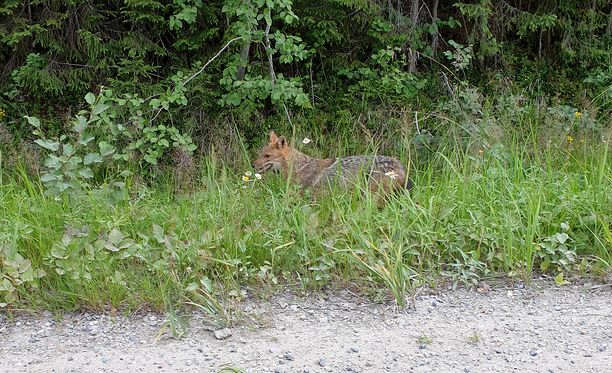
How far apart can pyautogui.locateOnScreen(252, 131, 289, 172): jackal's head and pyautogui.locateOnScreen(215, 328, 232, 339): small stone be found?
312cm

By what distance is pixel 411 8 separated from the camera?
9734 millimetres

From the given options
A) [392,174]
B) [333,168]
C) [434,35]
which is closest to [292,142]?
[333,168]

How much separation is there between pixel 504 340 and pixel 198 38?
5756 mm

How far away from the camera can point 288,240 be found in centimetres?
556

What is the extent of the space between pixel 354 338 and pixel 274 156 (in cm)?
338

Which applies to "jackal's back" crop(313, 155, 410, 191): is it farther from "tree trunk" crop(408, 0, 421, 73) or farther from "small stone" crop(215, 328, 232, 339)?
"tree trunk" crop(408, 0, 421, 73)

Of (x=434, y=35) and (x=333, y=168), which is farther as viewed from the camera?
(x=434, y=35)

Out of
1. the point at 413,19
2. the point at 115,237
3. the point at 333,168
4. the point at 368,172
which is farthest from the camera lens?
the point at 413,19

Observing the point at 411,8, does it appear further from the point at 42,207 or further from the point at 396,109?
the point at 42,207

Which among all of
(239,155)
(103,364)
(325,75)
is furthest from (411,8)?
(103,364)

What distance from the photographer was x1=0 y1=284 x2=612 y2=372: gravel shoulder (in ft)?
13.9

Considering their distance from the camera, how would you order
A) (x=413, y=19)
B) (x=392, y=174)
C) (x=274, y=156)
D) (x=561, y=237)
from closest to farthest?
(x=561, y=237) → (x=392, y=174) → (x=274, y=156) → (x=413, y=19)

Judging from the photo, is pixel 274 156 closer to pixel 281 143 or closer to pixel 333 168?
pixel 281 143

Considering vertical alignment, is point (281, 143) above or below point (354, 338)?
above
